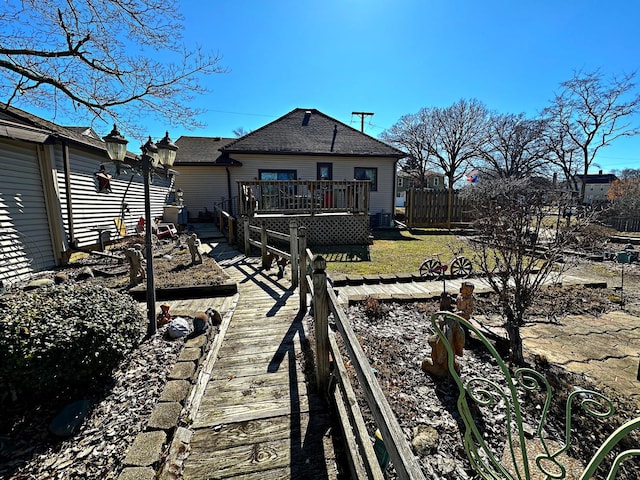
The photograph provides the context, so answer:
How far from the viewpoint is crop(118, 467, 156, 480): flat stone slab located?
71.1 inches

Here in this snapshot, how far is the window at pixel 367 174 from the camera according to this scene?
14.9 metres

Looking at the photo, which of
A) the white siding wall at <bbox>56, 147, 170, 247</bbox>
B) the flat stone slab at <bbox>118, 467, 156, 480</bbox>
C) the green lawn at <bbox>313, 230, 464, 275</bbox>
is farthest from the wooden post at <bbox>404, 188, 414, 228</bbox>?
the flat stone slab at <bbox>118, 467, 156, 480</bbox>

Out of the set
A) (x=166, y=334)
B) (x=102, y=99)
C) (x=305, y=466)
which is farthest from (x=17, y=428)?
(x=102, y=99)

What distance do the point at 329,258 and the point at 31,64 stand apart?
8.26 meters

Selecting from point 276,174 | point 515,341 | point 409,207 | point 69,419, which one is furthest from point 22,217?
point 409,207

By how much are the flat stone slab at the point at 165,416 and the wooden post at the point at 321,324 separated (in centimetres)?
118

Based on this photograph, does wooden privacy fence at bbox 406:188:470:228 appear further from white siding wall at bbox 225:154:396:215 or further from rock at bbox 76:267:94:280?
rock at bbox 76:267:94:280

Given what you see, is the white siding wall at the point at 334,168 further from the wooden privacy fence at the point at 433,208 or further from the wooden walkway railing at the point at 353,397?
the wooden walkway railing at the point at 353,397

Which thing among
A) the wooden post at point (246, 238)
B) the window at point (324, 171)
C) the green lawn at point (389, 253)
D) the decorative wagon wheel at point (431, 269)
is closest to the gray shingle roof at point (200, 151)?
the window at point (324, 171)

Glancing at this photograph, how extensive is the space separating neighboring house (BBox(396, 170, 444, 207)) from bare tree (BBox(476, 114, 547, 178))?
7.53m

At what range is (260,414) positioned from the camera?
7.98ft

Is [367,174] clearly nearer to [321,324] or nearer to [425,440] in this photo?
[321,324]

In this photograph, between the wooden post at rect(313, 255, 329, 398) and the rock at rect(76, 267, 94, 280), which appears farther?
the rock at rect(76, 267, 94, 280)

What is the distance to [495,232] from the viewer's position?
3.76m
